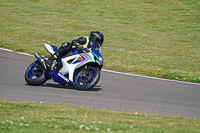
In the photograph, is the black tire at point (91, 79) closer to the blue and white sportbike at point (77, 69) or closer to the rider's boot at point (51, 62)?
the blue and white sportbike at point (77, 69)

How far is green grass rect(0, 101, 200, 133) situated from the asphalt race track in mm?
673

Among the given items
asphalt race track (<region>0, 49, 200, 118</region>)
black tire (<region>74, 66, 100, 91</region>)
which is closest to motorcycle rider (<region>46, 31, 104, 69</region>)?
black tire (<region>74, 66, 100, 91</region>)

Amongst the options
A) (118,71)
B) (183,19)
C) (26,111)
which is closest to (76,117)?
(26,111)

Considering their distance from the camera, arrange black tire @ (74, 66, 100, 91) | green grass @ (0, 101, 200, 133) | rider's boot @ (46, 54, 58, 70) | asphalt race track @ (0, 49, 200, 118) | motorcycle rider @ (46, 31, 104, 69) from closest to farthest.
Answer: green grass @ (0, 101, 200, 133)
asphalt race track @ (0, 49, 200, 118)
black tire @ (74, 66, 100, 91)
motorcycle rider @ (46, 31, 104, 69)
rider's boot @ (46, 54, 58, 70)

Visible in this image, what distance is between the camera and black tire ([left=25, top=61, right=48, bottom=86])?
891 centimetres

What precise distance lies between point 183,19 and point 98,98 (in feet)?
72.3

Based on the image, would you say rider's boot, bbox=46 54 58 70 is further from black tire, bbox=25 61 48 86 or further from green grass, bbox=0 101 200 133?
green grass, bbox=0 101 200 133

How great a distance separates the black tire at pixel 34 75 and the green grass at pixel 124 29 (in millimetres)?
4226

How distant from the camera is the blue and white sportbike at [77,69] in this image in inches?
332

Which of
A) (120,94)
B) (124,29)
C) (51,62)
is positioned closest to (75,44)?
(51,62)

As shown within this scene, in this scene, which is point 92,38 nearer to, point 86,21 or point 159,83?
point 159,83

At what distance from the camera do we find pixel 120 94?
28.5 ft

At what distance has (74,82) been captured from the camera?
28.4 feet

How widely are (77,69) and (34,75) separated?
1.45 m
